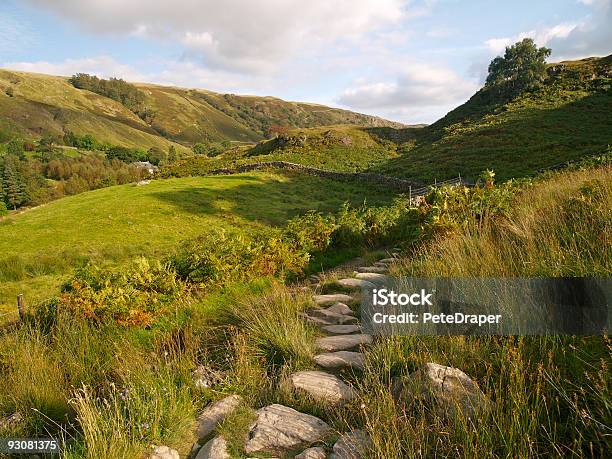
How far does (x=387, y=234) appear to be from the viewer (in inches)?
465

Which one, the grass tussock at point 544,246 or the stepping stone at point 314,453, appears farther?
the grass tussock at point 544,246

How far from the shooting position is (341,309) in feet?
18.5

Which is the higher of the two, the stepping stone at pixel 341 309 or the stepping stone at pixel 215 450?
the stepping stone at pixel 341 309

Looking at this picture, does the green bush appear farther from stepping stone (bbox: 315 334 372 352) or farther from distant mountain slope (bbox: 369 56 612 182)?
distant mountain slope (bbox: 369 56 612 182)

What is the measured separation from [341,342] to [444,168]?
3875cm

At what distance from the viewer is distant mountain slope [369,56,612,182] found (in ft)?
118

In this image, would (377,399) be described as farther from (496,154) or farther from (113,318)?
(496,154)

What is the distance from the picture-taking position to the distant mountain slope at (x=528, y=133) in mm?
35844

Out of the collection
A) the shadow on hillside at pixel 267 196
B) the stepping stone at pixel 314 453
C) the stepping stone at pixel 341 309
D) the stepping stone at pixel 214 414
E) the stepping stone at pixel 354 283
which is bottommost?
the stepping stone at pixel 214 414

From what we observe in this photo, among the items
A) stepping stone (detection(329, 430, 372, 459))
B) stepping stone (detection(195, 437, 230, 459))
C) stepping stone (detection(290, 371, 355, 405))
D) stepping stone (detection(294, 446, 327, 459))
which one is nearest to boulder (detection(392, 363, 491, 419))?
stepping stone (detection(329, 430, 372, 459))

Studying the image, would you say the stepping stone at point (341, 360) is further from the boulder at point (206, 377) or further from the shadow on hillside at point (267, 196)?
the shadow on hillside at point (267, 196)

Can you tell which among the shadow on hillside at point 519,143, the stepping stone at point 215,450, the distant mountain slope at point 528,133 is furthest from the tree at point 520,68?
the stepping stone at point 215,450

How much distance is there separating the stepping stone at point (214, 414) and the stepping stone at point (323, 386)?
1.95 feet

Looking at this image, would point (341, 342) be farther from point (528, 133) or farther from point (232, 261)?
point (528, 133)
